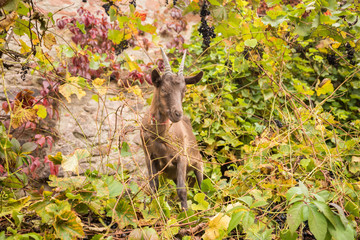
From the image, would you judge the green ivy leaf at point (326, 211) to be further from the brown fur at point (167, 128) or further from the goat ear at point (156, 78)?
the goat ear at point (156, 78)

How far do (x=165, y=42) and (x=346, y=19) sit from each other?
3168 mm

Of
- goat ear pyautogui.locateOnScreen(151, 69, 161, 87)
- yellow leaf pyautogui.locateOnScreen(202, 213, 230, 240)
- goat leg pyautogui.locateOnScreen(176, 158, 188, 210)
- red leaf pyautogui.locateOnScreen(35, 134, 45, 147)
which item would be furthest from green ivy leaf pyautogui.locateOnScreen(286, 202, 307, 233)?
red leaf pyautogui.locateOnScreen(35, 134, 45, 147)

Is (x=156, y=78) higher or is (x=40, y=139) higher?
(x=156, y=78)

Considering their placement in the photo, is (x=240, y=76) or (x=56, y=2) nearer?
(x=56, y=2)

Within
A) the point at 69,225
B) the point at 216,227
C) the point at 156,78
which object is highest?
the point at 156,78

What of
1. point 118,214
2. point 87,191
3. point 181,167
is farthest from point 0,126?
point 181,167

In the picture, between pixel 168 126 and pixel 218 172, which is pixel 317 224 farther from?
pixel 218 172

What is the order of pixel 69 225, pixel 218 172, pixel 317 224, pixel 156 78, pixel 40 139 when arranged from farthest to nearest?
pixel 218 172, pixel 40 139, pixel 156 78, pixel 69 225, pixel 317 224

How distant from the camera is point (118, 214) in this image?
162 cm

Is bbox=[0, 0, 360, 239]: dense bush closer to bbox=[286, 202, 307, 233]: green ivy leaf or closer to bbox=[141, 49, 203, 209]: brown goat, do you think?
bbox=[286, 202, 307, 233]: green ivy leaf

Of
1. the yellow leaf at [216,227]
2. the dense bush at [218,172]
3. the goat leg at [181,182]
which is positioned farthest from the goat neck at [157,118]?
the yellow leaf at [216,227]

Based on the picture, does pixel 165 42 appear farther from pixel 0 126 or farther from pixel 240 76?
pixel 0 126

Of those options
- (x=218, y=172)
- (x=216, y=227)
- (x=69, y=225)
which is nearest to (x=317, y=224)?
(x=216, y=227)

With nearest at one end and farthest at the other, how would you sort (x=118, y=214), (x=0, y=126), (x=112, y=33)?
(x=118, y=214) < (x=0, y=126) < (x=112, y=33)
